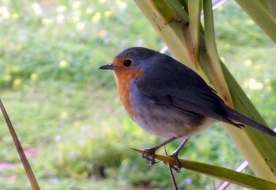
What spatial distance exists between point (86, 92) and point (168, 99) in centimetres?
239

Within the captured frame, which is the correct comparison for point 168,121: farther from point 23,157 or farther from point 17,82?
point 17,82

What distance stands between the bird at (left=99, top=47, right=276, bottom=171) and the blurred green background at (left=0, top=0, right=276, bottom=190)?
5.15 feet

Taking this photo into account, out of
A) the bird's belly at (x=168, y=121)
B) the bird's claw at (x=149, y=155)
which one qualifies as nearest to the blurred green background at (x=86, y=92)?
the bird's belly at (x=168, y=121)

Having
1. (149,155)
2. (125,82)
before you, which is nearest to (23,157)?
(149,155)

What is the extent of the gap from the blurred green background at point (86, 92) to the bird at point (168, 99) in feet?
5.15

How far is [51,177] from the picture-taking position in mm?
2820

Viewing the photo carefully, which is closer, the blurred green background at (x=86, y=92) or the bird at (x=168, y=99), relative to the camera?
the bird at (x=168, y=99)

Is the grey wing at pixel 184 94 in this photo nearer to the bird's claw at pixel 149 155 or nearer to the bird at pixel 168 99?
the bird at pixel 168 99

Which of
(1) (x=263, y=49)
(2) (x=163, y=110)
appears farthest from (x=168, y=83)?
(1) (x=263, y=49)

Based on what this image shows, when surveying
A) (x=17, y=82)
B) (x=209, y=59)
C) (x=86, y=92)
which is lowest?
(x=209, y=59)

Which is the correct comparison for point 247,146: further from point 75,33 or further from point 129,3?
point 129,3

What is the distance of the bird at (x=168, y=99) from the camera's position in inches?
41.4

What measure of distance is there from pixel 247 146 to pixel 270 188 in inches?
4.3

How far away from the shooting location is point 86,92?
3.50 metres
